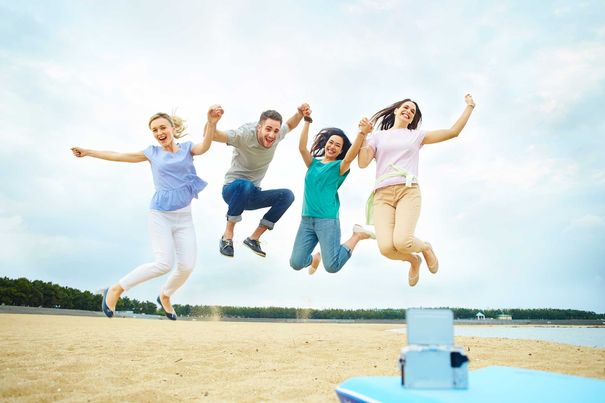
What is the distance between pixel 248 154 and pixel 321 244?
1639 millimetres

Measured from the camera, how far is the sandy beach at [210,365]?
5586 mm

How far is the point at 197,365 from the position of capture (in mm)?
7129

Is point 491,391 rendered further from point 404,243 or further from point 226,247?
point 226,247

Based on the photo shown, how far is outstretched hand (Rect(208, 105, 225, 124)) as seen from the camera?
6.11m

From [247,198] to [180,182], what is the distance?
94 centimetres

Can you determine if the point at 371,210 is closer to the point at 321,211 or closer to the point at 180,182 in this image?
the point at 321,211

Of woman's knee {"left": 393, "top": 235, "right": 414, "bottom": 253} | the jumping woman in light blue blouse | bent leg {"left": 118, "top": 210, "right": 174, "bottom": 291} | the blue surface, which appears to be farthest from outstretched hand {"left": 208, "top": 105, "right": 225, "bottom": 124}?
the blue surface

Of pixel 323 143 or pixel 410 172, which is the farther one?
pixel 323 143

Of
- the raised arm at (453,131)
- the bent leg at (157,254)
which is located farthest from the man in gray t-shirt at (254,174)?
the raised arm at (453,131)

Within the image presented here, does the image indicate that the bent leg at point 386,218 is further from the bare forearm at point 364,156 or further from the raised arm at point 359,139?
the raised arm at point 359,139

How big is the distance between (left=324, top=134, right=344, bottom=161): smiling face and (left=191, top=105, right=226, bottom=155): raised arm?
5.34 ft

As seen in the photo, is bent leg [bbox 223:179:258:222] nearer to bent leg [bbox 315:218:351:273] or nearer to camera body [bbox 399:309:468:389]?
bent leg [bbox 315:218:351:273]

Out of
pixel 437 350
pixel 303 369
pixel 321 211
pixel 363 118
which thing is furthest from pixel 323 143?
pixel 437 350

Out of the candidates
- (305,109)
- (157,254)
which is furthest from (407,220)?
(157,254)
